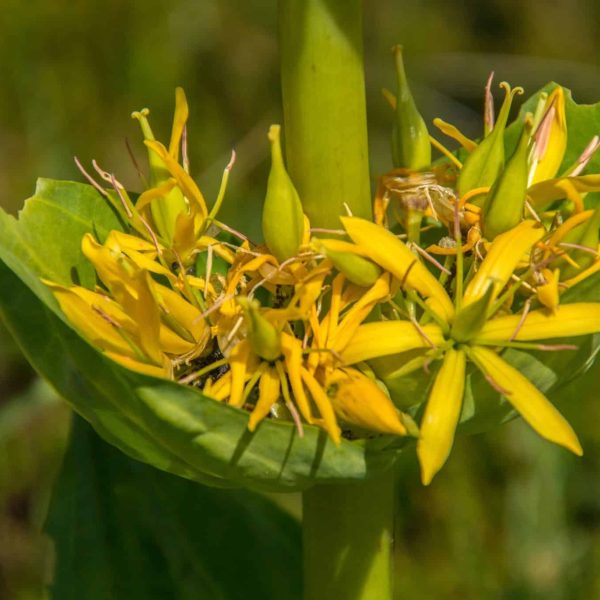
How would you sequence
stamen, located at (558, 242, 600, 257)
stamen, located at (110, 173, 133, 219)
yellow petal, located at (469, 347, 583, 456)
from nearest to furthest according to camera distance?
yellow petal, located at (469, 347, 583, 456)
stamen, located at (558, 242, 600, 257)
stamen, located at (110, 173, 133, 219)

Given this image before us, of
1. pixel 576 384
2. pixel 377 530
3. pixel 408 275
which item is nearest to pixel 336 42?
pixel 408 275

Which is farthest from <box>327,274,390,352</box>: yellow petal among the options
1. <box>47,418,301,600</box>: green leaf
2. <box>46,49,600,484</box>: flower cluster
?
<box>47,418,301,600</box>: green leaf

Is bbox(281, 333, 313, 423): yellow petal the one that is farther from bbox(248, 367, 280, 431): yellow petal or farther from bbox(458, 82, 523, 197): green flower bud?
bbox(458, 82, 523, 197): green flower bud

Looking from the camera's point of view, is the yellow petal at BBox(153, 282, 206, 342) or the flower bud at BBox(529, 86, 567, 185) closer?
the yellow petal at BBox(153, 282, 206, 342)

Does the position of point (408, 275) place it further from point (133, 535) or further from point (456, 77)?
point (456, 77)

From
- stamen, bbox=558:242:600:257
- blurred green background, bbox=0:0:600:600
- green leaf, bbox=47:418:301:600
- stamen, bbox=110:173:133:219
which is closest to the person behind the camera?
stamen, bbox=558:242:600:257

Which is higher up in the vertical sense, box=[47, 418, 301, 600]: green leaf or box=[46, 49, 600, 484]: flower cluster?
box=[46, 49, 600, 484]: flower cluster
